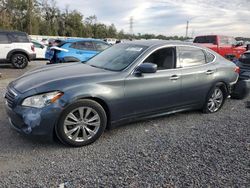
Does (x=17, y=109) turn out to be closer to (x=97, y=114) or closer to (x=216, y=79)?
(x=97, y=114)

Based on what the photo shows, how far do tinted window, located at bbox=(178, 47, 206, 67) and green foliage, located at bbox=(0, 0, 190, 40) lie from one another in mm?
37149

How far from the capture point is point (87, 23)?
225ft

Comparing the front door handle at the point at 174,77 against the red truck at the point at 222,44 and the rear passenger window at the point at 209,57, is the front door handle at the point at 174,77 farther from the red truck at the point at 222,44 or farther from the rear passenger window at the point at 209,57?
the red truck at the point at 222,44

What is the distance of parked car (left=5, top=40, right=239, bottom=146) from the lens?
3490 mm

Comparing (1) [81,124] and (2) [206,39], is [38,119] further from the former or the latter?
(2) [206,39]

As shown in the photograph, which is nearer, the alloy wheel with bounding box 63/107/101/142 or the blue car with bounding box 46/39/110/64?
the alloy wheel with bounding box 63/107/101/142

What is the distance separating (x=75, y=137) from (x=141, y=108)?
1.21 metres

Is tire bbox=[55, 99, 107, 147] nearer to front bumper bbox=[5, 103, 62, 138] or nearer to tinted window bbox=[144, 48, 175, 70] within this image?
front bumper bbox=[5, 103, 62, 138]

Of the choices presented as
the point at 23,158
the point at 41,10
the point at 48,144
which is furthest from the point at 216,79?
the point at 41,10

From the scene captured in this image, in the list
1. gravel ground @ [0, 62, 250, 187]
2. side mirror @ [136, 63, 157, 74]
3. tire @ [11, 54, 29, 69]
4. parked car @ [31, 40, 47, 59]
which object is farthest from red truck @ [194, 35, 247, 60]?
side mirror @ [136, 63, 157, 74]

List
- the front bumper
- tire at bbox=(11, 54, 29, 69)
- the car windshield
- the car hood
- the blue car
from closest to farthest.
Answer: the front bumper → the car hood → the car windshield → the blue car → tire at bbox=(11, 54, 29, 69)

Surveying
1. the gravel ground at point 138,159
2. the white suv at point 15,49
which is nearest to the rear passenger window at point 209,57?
the gravel ground at point 138,159

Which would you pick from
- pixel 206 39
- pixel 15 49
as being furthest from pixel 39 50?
pixel 206 39

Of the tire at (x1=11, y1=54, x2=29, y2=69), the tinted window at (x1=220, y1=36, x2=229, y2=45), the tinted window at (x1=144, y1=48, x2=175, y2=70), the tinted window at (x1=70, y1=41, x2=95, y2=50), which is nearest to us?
the tinted window at (x1=144, y1=48, x2=175, y2=70)
